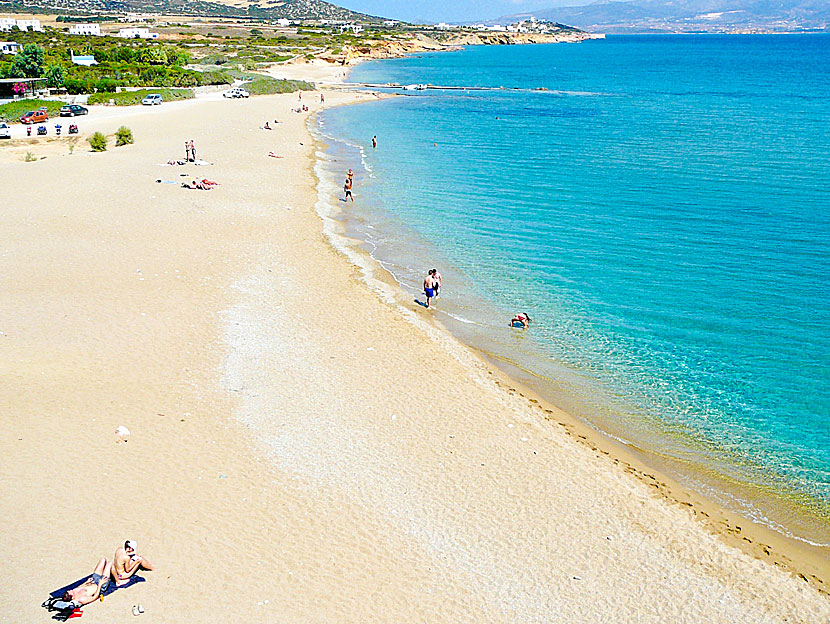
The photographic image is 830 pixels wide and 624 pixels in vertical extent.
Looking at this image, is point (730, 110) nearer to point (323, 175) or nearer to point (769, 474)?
point (323, 175)

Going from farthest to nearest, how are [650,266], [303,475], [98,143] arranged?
[98,143] < [650,266] < [303,475]

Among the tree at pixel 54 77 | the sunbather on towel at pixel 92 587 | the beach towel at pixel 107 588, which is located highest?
the tree at pixel 54 77

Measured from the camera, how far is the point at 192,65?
4166 inches

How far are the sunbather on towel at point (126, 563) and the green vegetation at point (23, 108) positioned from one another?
169 ft

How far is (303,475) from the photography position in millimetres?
12555

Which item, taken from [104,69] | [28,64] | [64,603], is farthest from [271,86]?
[64,603]

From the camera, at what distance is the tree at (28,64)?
2717 inches

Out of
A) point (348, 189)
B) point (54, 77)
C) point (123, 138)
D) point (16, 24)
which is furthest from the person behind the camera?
point (16, 24)

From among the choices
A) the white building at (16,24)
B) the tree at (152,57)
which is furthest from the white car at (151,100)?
the white building at (16,24)

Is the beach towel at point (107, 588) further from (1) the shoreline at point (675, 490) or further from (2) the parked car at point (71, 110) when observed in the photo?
(2) the parked car at point (71, 110)

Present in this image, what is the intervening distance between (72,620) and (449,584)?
5259 mm

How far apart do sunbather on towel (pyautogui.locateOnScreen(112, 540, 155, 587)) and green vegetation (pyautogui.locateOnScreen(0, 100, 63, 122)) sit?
5166 cm

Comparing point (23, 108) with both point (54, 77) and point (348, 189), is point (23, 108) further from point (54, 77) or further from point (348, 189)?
point (348, 189)

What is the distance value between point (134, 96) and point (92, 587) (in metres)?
66.7
